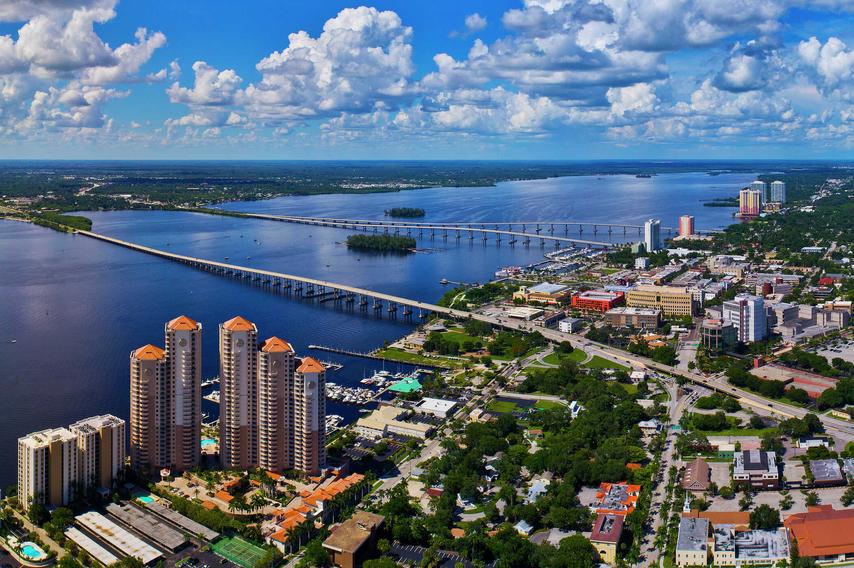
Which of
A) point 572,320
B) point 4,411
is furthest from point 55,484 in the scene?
point 572,320

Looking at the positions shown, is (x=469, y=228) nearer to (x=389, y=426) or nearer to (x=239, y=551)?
(x=389, y=426)

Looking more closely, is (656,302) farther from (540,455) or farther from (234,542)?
(234,542)

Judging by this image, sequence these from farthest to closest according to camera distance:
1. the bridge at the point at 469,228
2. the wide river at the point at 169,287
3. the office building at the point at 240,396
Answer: the bridge at the point at 469,228 < the wide river at the point at 169,287 < the office building at the point at 240,396

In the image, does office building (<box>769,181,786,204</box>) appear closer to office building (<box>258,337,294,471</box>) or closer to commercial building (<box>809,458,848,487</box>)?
commercial building (<box>809,458,848,487</box>)

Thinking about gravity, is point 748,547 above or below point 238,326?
below

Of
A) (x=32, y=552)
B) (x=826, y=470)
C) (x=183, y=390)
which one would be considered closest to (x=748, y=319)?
(x=826, y=470)

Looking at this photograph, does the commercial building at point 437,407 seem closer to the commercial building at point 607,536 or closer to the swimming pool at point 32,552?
the commercial building at point 607,536

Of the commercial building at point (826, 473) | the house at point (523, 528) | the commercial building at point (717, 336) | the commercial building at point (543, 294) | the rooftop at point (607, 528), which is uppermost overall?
the commercial building at point (543, 294)

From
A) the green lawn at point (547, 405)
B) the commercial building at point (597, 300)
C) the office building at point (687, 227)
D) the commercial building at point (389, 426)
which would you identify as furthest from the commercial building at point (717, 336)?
the office building at point (687, 227)
